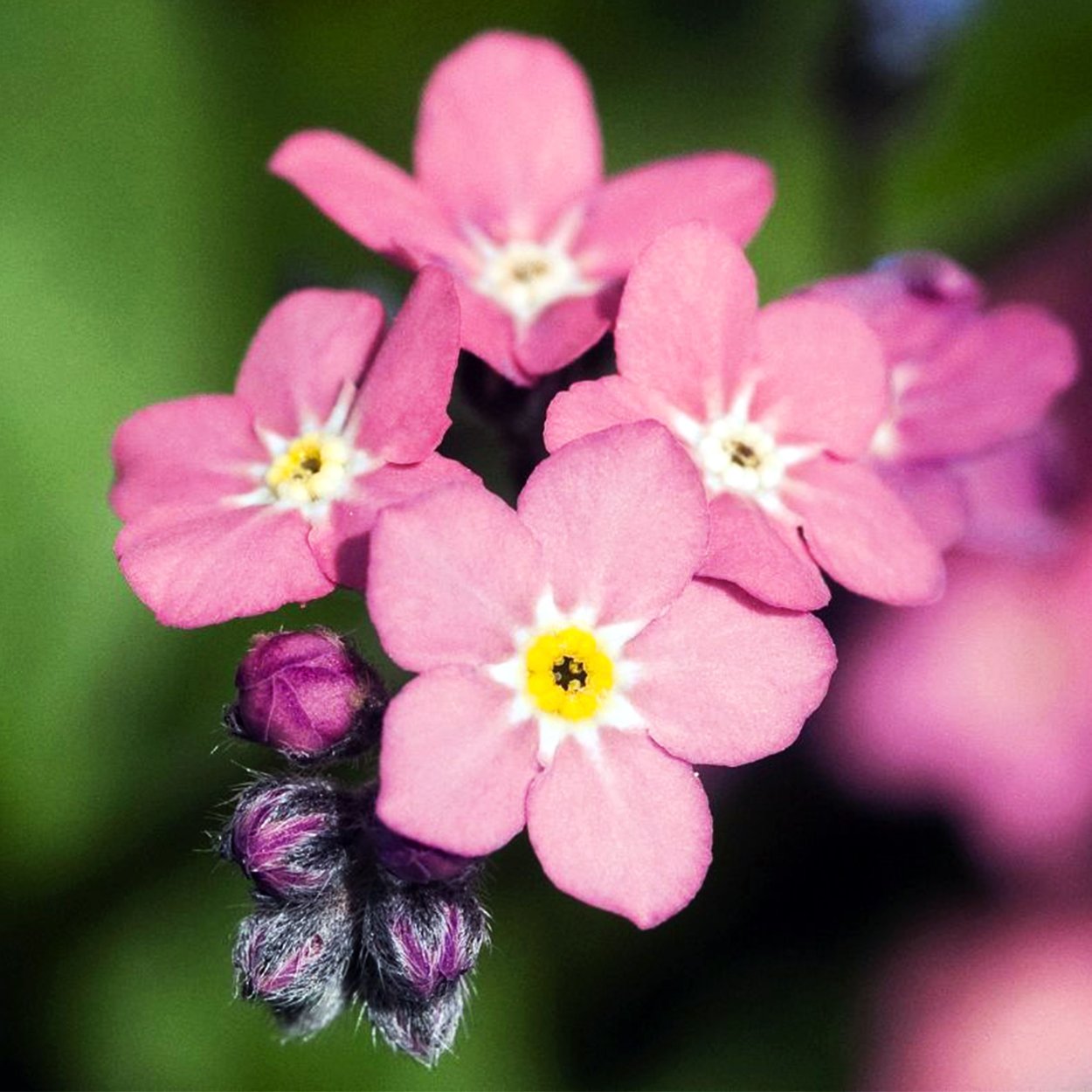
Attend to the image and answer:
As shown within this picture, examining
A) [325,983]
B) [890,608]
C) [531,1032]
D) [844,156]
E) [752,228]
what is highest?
[752,228]

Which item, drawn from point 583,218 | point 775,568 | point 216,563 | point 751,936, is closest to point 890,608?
point 751,936

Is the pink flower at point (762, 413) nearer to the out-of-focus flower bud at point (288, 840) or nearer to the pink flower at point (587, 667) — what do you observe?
the pink flower at point (587, 667)

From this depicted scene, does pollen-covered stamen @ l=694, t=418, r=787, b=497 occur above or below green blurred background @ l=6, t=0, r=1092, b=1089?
above

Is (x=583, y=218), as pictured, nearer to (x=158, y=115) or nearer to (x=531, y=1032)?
(x=158, y=115)

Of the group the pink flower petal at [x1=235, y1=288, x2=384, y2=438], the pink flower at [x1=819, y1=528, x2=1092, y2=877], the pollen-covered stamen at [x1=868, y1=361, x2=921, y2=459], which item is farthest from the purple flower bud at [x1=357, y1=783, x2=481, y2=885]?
the pink flower at [x1=819, y1=528, x2=1092, y2=877]

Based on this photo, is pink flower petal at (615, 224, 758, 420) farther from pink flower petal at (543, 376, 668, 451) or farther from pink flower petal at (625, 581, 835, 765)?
pink flower petal at (625, 581, 835, 765)

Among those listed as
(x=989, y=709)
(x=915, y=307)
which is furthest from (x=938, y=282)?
(x=989, y=709)
